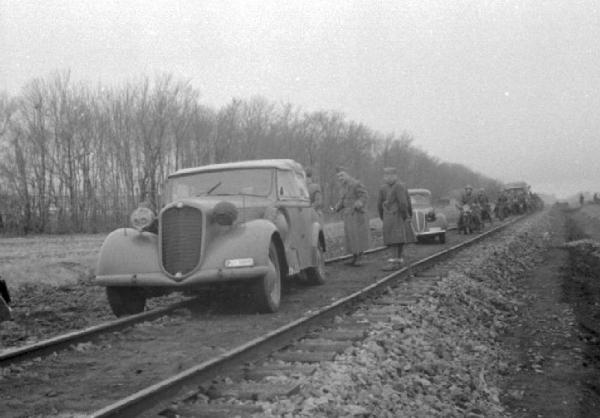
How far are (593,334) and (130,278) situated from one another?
5.21 metres

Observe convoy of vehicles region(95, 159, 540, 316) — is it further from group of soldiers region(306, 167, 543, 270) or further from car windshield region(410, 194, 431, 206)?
car windshield region(410, 194, 431, 206)

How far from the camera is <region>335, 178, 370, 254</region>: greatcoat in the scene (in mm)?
12305

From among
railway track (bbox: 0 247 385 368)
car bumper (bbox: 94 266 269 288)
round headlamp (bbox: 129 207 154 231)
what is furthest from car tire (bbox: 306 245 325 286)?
round headlamp (bbox: 129 207 154 231)

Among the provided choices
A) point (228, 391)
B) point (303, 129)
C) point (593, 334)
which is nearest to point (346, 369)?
point (228, 391)

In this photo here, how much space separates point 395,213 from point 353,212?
38.6 inches

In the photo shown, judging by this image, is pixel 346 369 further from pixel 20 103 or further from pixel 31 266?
pixel 20 103

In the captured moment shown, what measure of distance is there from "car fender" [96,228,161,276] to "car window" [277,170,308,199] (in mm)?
1872

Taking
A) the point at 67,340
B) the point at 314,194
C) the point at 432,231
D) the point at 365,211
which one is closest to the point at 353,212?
the point at 365,211

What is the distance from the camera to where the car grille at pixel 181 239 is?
A: 7.03 m

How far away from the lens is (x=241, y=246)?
22.7 feet

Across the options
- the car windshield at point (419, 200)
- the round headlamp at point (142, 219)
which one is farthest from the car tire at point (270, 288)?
the car windshield at point (419, 200)

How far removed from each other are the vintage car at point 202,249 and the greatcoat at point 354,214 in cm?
419

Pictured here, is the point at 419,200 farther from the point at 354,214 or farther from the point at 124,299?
the point at 124,299

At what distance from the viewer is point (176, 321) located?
7004 millimetres
